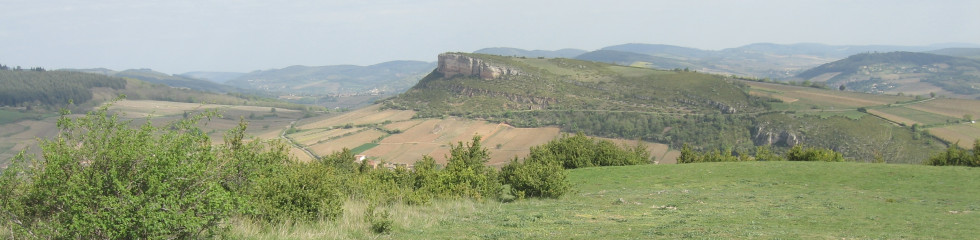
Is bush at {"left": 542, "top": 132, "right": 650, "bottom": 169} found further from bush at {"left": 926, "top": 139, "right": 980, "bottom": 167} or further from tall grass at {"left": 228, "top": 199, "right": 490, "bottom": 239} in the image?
tall grass at {"left": 228, "top": 199, "right": 490, "bottom": 239}

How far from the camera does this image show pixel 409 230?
10.8 m

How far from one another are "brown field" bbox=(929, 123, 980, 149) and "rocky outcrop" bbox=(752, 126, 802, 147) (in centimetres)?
1479

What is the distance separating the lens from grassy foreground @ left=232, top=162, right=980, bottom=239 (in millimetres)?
10273

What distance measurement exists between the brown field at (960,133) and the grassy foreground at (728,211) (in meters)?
46.7

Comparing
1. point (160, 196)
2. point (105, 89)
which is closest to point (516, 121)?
point (160, 196)

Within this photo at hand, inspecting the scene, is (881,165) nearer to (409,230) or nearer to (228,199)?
(409,230)

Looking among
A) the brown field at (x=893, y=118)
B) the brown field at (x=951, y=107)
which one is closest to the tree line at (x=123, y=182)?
the brown field at (x=893, y=118)

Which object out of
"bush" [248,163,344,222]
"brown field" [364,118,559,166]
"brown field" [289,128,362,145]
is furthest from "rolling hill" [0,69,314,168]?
"bush" [248,163,344,222]

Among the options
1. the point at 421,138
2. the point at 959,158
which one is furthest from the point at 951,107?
the point at 421,138

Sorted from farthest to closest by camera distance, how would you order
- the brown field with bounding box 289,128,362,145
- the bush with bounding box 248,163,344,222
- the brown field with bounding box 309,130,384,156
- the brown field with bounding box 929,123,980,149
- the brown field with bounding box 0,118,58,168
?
the brown field with bounding box 289,128,362,145 → the brown field with bounding box 0,118,58,168 → the brown field with bounding box 309,130,384,156 → the brown field with bounding box 929,123,980,149 → the bush with bounding box 248,163,344,222

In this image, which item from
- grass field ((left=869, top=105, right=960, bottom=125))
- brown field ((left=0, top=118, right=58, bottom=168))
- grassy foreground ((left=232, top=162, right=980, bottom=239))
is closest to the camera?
grassy foreground ((left=232, top=162, right=980, bottom=239))

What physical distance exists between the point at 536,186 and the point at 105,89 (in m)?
198

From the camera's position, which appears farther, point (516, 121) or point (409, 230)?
point (516, 121)

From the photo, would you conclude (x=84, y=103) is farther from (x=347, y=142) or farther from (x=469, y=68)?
(x=347, y=142)
